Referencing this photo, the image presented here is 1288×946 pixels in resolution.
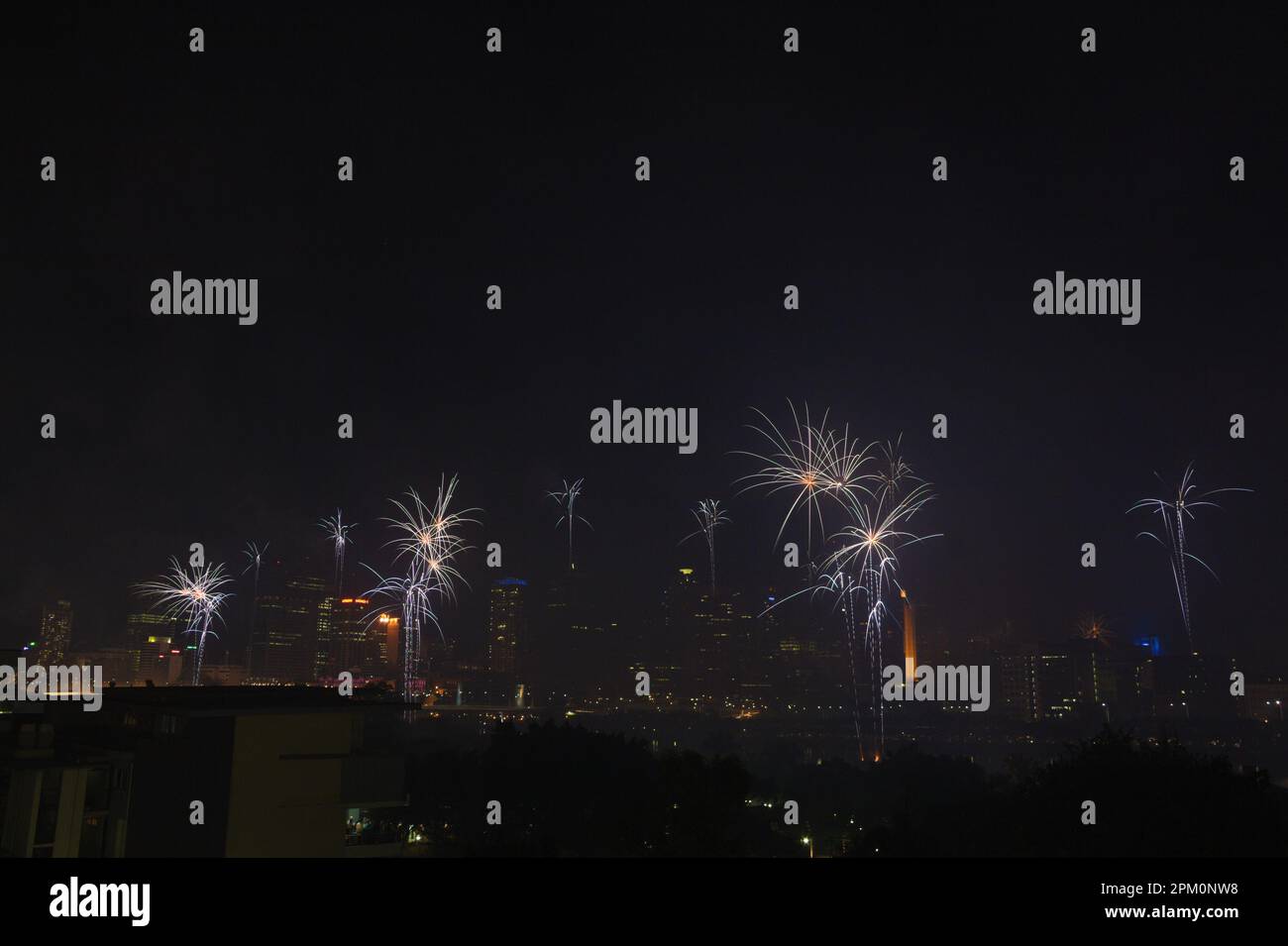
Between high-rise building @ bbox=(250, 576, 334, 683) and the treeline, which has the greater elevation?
high-rise building @ bbox=(250, 576, 334, 683)

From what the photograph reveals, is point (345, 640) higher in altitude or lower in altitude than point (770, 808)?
higher

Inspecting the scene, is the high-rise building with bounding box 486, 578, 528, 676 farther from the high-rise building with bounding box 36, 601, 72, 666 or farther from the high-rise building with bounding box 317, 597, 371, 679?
the high-rise building with bounding box 36, 601, 72, 666

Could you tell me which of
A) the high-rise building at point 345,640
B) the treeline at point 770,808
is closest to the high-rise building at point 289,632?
the high-rise building at point 345,640

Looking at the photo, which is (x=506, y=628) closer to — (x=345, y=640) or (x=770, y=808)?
(x=345, y=640)

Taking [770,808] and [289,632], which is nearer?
[770,808]

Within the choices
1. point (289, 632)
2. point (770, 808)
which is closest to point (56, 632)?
point (289, 632)

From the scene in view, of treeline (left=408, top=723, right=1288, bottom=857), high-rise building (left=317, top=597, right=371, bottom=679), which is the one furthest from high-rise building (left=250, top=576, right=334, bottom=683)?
treeline (left=408, top=723, right=1288, bottom=857)

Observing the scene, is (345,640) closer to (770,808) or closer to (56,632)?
(56,632)
